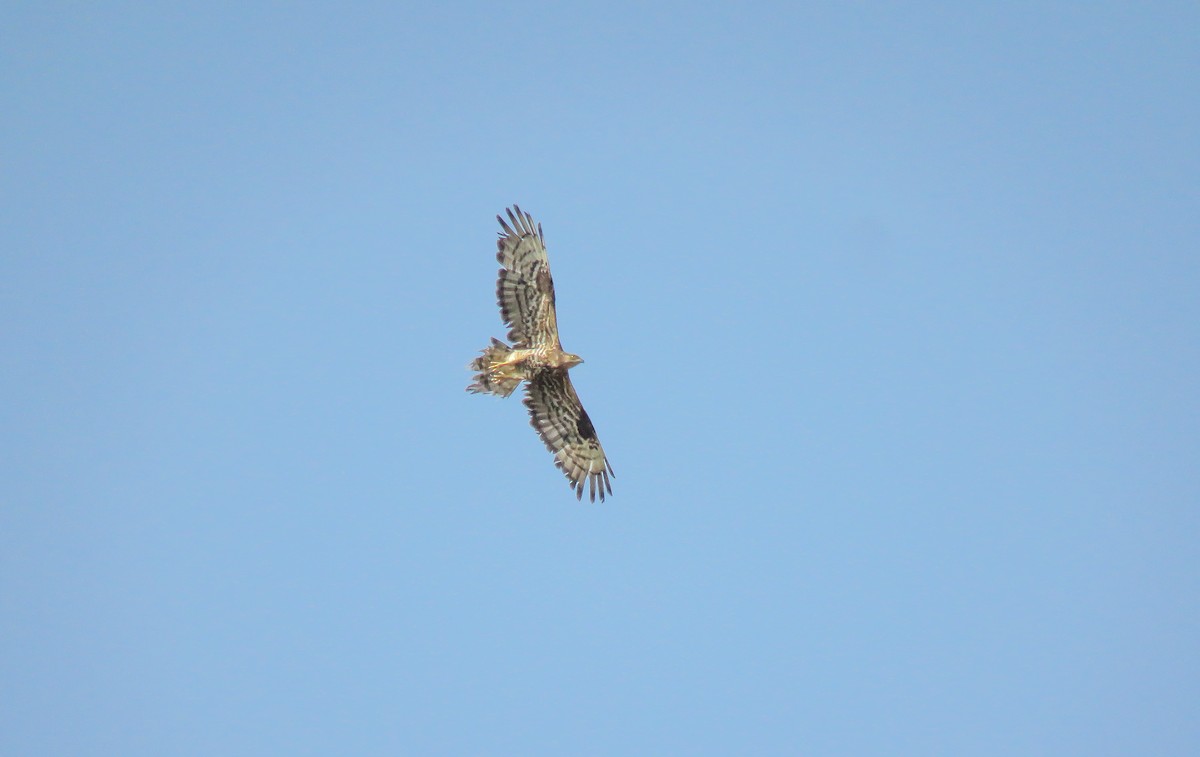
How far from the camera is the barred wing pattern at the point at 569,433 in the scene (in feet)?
89.1

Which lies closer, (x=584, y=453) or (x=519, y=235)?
(x=519, y=235)

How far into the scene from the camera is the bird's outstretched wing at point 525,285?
25.9 m

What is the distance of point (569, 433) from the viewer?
27.7 m

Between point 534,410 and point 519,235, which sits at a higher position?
point 519,235

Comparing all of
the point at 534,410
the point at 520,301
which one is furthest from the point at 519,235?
the point at 534,410

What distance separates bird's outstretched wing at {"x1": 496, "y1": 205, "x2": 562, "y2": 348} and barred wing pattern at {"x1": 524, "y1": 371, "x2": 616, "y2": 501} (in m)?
1.28

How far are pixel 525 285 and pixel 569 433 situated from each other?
3.21 meters

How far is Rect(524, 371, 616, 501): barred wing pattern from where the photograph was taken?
89.1 ft

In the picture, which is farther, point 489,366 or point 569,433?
point 569,433

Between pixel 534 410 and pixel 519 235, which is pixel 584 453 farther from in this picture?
pixel 519 235

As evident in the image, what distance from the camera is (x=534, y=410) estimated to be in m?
27.4

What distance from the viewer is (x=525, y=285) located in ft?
85.3

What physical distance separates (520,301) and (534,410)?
2379 millimetres

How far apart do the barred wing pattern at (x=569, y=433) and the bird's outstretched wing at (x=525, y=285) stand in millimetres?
1278
